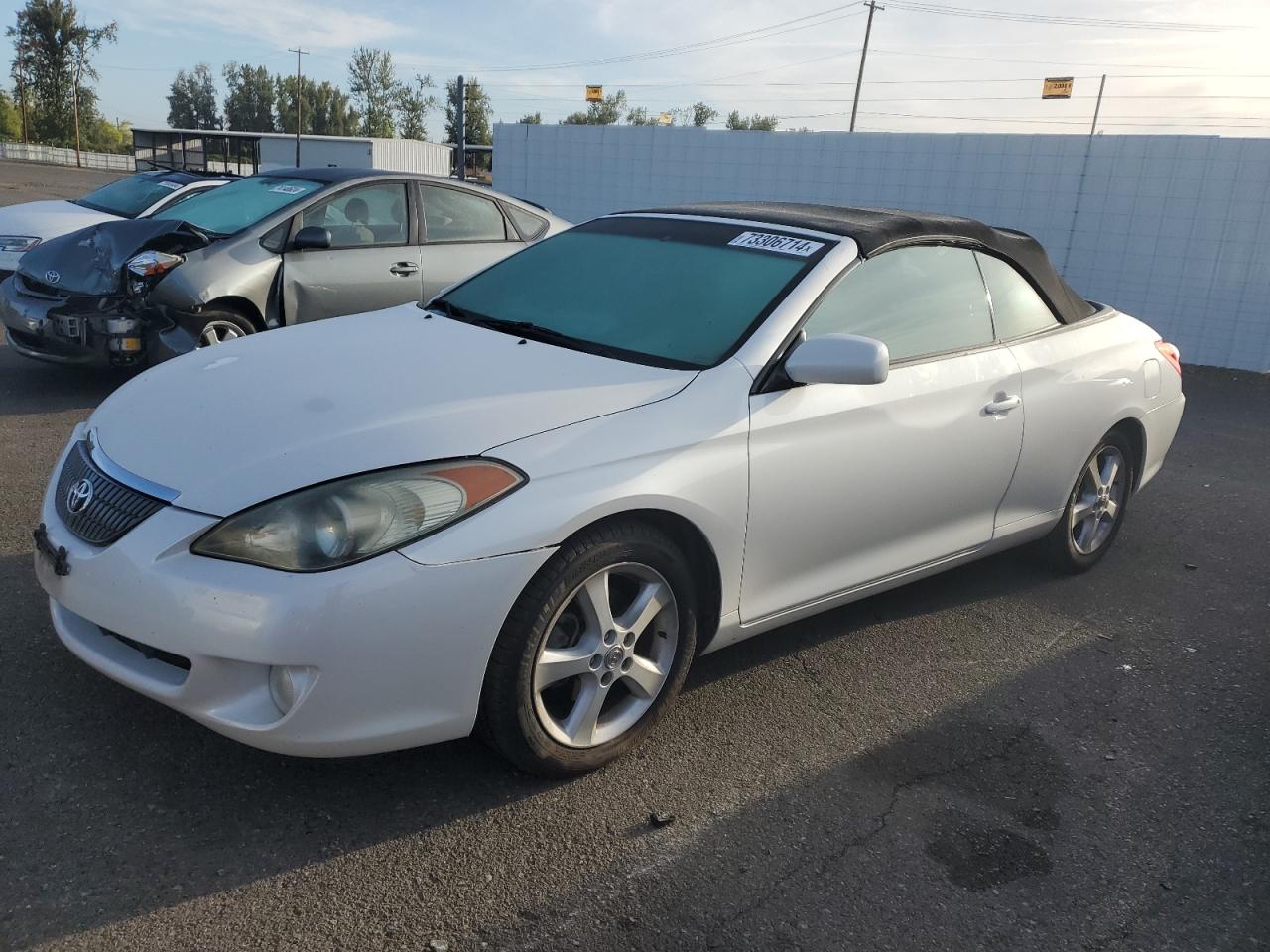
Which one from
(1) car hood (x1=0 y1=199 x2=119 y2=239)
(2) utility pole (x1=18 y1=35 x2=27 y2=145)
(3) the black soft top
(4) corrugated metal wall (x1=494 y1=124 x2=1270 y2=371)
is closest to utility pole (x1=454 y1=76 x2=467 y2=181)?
(4) corrugated metal wall (x1=494 y1=124 x2=1270 y2=371)

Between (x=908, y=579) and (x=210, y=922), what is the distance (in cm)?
259

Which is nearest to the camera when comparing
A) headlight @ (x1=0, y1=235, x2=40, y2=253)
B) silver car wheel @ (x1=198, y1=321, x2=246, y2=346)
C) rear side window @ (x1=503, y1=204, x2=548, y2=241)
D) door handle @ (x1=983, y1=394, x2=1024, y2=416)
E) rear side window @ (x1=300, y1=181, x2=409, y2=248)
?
door handle @ (x1=983, y1=394, x2=1024, y2=416)

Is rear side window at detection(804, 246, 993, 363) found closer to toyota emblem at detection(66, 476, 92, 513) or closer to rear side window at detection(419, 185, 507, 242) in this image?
toyota emblem at detection(66, 476, 92, 513)

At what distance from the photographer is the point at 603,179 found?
17.3 meters

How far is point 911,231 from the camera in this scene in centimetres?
391

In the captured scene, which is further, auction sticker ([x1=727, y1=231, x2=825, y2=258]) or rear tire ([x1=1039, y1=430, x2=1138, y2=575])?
rear tire ([x1=1039, y1=430, x2=1138, y2=575])

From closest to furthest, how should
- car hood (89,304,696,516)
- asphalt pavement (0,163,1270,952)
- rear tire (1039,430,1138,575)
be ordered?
asphalt pavement (0,163,1270,952)
car hood (89,304,696,516)
rear tire (1039,430,1138,575)

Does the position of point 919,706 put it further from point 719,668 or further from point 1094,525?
point 1094,525

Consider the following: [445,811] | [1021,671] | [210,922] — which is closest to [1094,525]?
[1021,671]

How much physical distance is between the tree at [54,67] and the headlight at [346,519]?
80.3 meters

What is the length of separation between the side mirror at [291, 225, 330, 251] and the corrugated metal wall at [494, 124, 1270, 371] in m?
9.05

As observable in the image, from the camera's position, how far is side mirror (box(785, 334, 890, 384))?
316cm

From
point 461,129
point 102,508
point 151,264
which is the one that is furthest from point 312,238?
point 461,129

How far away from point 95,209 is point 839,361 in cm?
870
